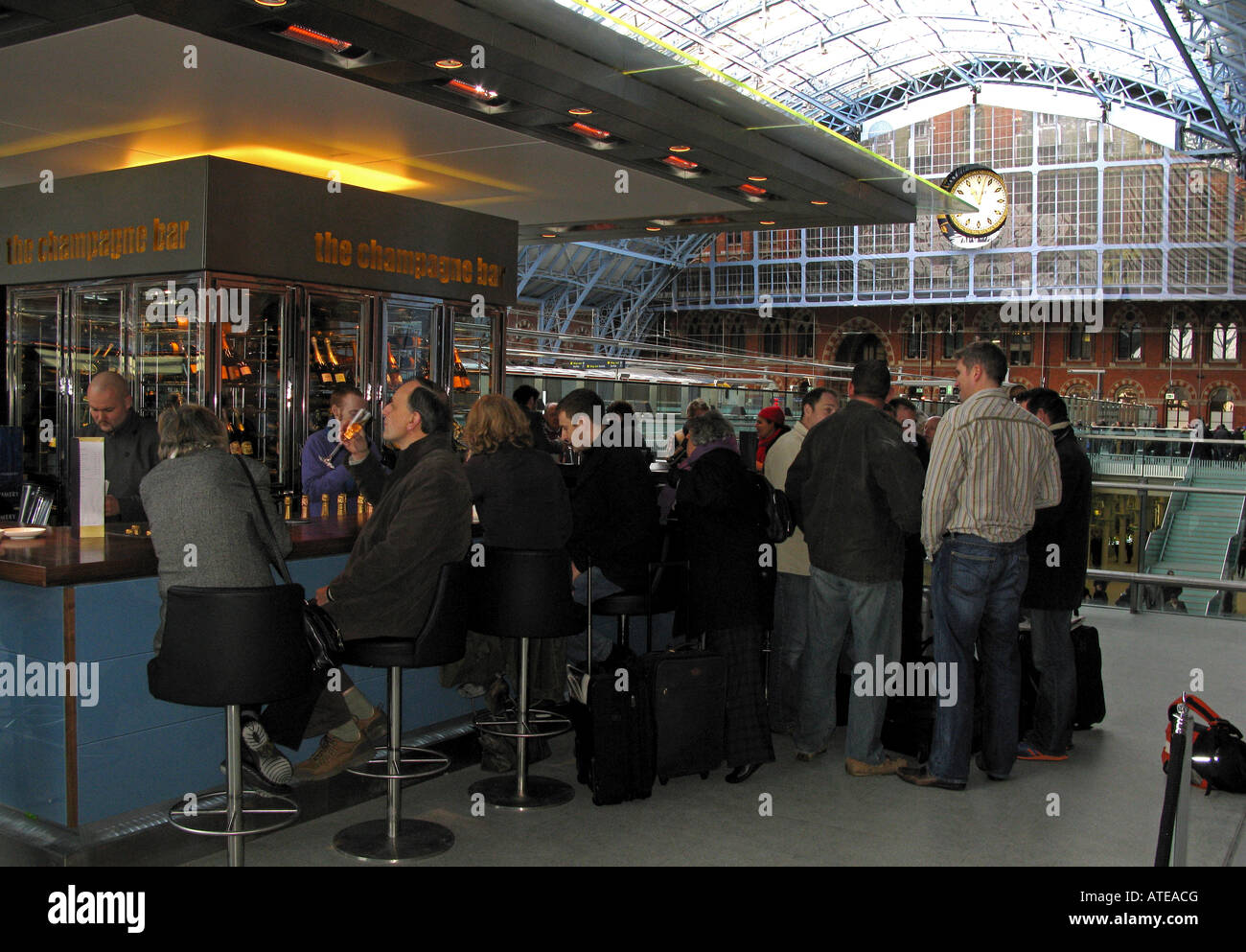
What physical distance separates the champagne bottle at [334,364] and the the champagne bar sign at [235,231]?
42 centimetres

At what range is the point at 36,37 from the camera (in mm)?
4590

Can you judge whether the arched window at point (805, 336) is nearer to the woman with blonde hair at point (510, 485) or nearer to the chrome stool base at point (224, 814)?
the woman with blonde hair at point (510, 485)

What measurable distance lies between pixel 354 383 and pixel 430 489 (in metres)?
3.90

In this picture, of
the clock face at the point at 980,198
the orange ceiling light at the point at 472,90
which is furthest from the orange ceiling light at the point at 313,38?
the clock face at the point at 980,198

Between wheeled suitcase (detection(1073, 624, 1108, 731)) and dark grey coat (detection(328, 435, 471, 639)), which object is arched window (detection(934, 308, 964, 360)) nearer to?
wheeled suitcase (detection(1073, 624, 1108, 731))

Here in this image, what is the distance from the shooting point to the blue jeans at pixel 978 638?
4.41 metres

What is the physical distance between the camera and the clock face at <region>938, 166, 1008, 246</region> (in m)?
21.2

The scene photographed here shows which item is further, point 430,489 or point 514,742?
point 514,742

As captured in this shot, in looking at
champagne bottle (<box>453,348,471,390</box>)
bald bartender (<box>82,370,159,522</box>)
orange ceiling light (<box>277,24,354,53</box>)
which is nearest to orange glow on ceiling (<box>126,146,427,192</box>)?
champagne bottle (<box>453,348,471,390</box>)

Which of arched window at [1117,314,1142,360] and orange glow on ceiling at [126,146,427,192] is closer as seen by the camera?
orange glow on ceiling at [126,146,427,192]

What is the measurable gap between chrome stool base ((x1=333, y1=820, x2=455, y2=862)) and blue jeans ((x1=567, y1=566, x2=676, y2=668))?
99 cm

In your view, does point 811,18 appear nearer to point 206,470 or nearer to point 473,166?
point 473,166

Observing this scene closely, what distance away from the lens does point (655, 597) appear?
4.81m
